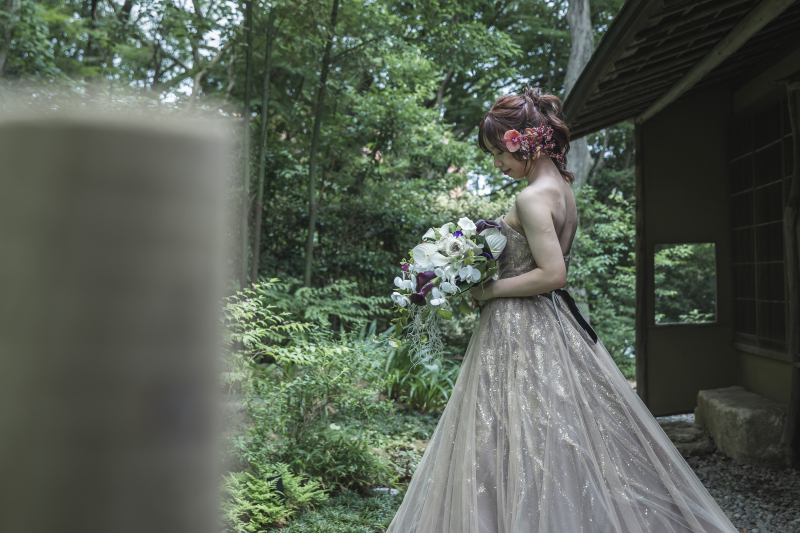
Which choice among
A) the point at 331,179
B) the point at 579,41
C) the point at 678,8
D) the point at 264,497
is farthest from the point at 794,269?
the point at 579,41

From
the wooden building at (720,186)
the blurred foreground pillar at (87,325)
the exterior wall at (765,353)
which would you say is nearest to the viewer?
the blurred foreground pillar at (87,325)

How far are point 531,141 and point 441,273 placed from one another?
61cm

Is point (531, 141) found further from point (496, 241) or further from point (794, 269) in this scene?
point (794, 269)

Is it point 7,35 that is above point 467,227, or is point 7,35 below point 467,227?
above

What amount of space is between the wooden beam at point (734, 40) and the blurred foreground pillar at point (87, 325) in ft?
11.5

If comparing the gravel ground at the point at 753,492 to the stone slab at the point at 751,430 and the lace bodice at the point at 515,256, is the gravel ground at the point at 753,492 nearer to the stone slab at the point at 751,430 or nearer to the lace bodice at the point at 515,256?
the stone slab at the point at 751,430

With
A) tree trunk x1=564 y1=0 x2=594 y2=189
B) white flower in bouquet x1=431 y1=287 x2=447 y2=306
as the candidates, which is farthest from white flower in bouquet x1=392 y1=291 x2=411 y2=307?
tree trunk x1=564 y1=0 x2=594 y2=189

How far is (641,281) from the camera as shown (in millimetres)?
5516

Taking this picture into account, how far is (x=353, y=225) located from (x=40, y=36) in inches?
181

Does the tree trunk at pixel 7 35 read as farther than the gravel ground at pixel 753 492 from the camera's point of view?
Yes

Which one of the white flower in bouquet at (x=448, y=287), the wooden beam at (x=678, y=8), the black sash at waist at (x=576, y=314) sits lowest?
the black sash at waist at (x=576, y=314)

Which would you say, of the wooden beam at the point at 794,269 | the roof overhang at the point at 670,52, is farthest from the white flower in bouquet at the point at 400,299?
the wooden beam at the point at 794,269

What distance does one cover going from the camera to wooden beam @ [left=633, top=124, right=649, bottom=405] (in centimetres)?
546

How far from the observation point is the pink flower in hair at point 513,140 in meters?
2.21
